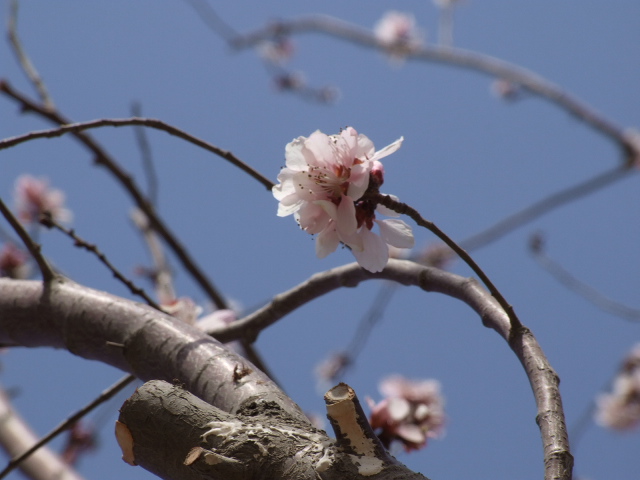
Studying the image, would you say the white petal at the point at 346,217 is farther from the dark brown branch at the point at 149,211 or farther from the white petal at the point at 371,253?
the dark brown branch at the point at 149,211

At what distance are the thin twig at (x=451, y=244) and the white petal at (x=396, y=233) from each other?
0.07 meters

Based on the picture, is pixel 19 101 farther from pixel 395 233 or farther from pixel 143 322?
pixel 395 233

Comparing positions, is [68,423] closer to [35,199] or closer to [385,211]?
[385,211]

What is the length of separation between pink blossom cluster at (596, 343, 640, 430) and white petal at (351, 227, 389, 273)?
2.49m

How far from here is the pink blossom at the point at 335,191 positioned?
2.08 feet

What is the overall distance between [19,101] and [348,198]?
3.00ft

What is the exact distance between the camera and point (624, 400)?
2875 millimetres

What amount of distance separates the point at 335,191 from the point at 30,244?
0.44 meters

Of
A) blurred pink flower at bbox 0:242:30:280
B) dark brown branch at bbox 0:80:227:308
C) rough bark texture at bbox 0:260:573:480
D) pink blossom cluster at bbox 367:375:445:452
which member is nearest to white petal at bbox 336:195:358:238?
rough bark texture at bbox 0:260:573:480

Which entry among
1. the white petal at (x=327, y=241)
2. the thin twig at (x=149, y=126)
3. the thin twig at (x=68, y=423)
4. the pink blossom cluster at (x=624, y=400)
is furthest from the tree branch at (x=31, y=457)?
the pink blossom cluster at (x=624, y=400)

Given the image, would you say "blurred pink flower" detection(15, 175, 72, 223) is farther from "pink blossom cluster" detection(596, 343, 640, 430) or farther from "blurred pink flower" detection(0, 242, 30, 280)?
"pink blossom cluster" detection(596, 343, 640, 430)

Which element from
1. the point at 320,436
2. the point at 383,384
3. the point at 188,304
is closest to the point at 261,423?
the point at 320,436

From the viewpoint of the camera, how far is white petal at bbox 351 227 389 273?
0.66m

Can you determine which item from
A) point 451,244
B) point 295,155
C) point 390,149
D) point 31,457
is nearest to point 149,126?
point 295,155
